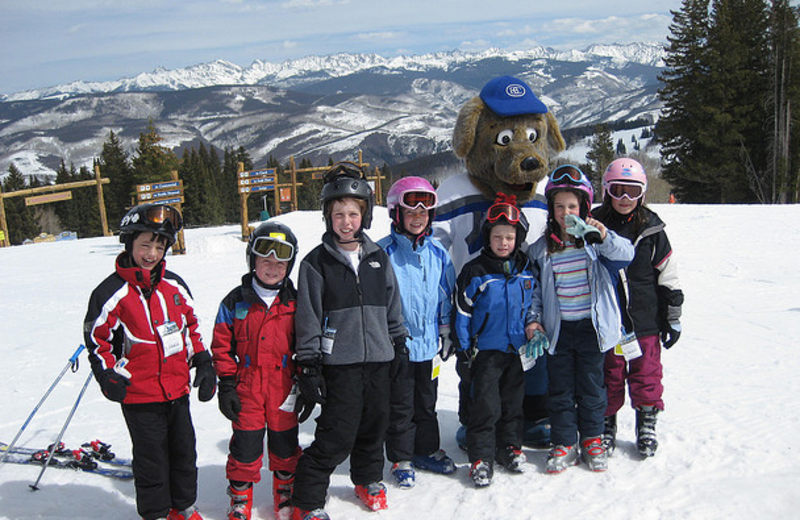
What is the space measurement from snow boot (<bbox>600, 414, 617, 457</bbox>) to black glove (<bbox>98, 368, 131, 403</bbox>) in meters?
2.91

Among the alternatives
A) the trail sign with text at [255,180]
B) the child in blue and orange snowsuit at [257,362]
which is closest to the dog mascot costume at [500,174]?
the child in blue and orange snowsuit at [257,362]

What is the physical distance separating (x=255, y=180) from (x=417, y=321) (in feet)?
49.5

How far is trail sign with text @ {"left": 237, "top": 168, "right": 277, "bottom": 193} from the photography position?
17.1 m

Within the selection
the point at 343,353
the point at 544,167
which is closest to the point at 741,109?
the point at 544,167

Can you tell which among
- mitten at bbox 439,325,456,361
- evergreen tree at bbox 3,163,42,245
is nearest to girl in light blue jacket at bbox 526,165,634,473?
mitten at bbox 439,325,456,361

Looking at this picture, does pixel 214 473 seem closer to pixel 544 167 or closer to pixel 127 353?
pixel 127 353

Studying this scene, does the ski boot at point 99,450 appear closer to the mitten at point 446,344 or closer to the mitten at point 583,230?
the mitten at point 446,344

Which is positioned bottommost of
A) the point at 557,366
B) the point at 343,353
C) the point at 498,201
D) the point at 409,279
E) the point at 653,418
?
the point at 653,418

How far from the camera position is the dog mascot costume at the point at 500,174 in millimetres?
3879

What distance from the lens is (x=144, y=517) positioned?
293 centimetres

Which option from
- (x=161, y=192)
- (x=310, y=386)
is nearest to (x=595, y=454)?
(x=310, y=386)

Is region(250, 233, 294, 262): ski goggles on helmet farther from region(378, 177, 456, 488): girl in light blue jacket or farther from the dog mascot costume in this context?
the dog mascot costume

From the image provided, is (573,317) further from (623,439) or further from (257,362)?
(257,362)

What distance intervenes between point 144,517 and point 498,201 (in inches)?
109
